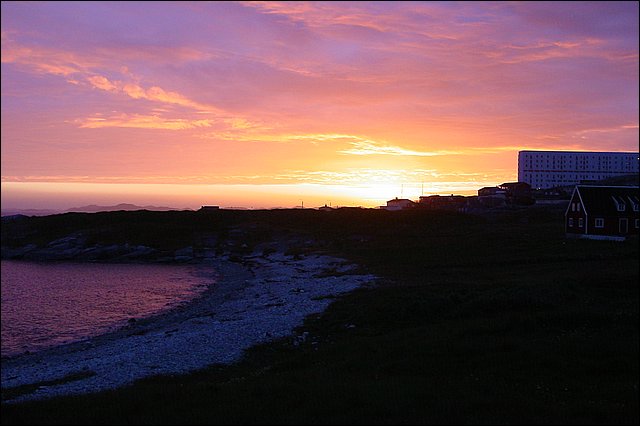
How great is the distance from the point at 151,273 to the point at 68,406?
61.5 m

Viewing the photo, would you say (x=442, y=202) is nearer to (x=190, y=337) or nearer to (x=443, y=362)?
(x=190, y=337)

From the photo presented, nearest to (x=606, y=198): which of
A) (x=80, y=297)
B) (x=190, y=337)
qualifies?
(x=190, y=337)

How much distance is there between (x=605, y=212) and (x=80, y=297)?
2539 inches

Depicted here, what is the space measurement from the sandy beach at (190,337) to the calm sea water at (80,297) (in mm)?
3222

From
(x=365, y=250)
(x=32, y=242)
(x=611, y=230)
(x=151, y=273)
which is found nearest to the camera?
(x=611, y=230)

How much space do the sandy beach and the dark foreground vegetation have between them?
2083 millimetres

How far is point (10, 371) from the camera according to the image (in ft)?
92.3

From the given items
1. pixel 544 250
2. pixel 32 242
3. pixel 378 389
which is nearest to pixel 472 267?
pixel 544 250

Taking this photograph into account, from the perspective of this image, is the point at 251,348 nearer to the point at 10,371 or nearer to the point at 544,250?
the point at 10,371

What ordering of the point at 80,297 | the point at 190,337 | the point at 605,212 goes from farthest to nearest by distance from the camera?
the point at 605,212 < the point at 80,297 < the point at 190,337

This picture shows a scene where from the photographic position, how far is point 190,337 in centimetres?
3127

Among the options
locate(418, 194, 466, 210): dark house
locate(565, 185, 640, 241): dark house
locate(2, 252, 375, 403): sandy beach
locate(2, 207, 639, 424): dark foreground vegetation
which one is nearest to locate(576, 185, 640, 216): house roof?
locate(565, 185, 640, 241): dark house

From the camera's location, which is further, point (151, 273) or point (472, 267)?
point (151, 273)

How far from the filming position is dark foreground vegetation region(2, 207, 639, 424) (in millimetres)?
13695
